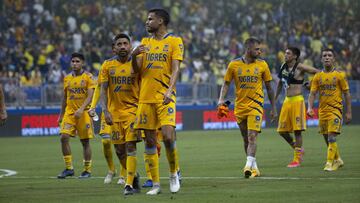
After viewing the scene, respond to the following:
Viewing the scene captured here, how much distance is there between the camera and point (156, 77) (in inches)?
488

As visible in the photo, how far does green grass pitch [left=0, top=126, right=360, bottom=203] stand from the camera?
39.8ft

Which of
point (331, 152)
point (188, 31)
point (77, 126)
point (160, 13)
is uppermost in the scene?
point (188, 31)

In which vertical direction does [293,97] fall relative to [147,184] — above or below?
above

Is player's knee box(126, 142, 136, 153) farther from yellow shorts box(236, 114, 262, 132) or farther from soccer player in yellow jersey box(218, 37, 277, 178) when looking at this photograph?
yellow shorts box(236, 114, 262, 132)

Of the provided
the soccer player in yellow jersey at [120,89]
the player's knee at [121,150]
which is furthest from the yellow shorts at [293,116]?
the soccer player in yellow jersey at [120,89]

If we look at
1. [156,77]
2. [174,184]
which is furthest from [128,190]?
[156,77]

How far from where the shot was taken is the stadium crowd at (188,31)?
35.1m

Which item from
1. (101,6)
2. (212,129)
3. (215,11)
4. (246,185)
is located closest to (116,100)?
(246,185)

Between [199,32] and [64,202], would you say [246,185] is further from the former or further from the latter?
[199,32]

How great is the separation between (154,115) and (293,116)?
7.18 metres

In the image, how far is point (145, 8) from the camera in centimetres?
4169

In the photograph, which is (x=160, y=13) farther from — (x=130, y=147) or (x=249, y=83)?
(x=249, y=83)

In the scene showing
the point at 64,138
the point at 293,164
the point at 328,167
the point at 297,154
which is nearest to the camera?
the point at 328,167

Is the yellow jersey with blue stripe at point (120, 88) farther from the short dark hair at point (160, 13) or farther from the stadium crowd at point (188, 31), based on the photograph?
the stadium crowd at point (188, 31)
